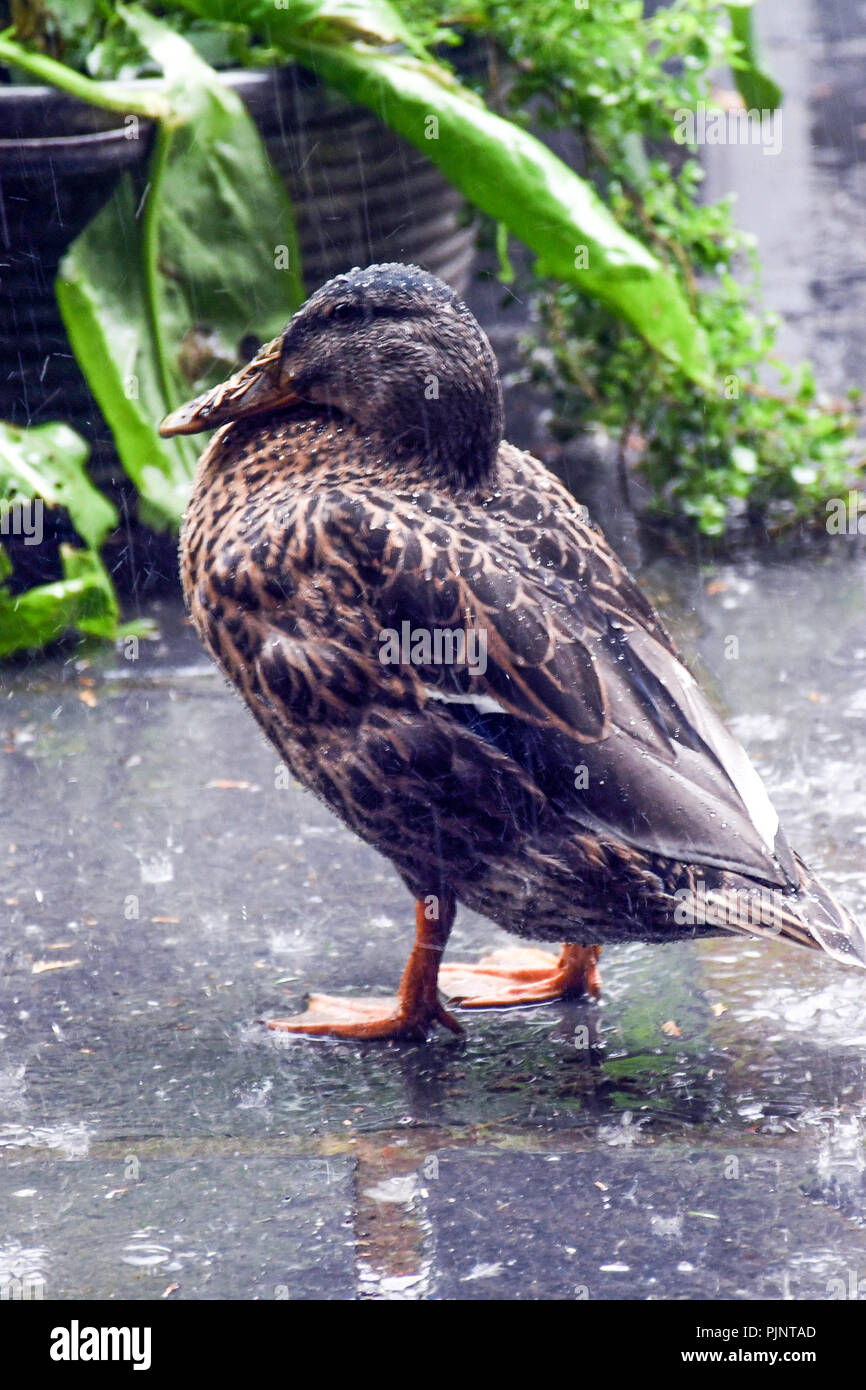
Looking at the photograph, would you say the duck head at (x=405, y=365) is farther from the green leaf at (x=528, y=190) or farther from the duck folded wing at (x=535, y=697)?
the green leaf at (x=528, y=190)

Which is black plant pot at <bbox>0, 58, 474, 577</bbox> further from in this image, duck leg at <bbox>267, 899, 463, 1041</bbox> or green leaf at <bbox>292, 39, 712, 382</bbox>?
duck leg at <bbox>267, 899, 463, 1041</bbox>

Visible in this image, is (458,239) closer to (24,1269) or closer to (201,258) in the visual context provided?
(201,258)

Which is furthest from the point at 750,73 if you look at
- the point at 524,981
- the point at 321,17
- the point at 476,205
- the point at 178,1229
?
the point at 178,1229

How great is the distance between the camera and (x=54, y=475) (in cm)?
458

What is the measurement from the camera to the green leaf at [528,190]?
459 centimetres

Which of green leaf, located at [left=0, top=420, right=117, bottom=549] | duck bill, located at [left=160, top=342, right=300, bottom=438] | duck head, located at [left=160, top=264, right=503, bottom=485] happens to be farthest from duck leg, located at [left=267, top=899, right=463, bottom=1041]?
green leaf, located at [left=0, top=420, right=117, bottom=549]

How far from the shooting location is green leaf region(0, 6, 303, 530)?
4.62 meters

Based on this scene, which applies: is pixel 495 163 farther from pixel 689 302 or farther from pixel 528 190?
pixel 689 302

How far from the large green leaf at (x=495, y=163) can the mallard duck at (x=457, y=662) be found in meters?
1.76

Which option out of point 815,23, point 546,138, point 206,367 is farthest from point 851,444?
point 815,23

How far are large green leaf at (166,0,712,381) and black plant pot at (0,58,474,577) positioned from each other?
0.65 feet

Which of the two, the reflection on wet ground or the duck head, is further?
the duck head

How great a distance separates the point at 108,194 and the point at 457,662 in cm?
258

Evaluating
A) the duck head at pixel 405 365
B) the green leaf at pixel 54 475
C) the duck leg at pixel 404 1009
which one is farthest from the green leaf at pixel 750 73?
the duck leg at pixel 404 1009
